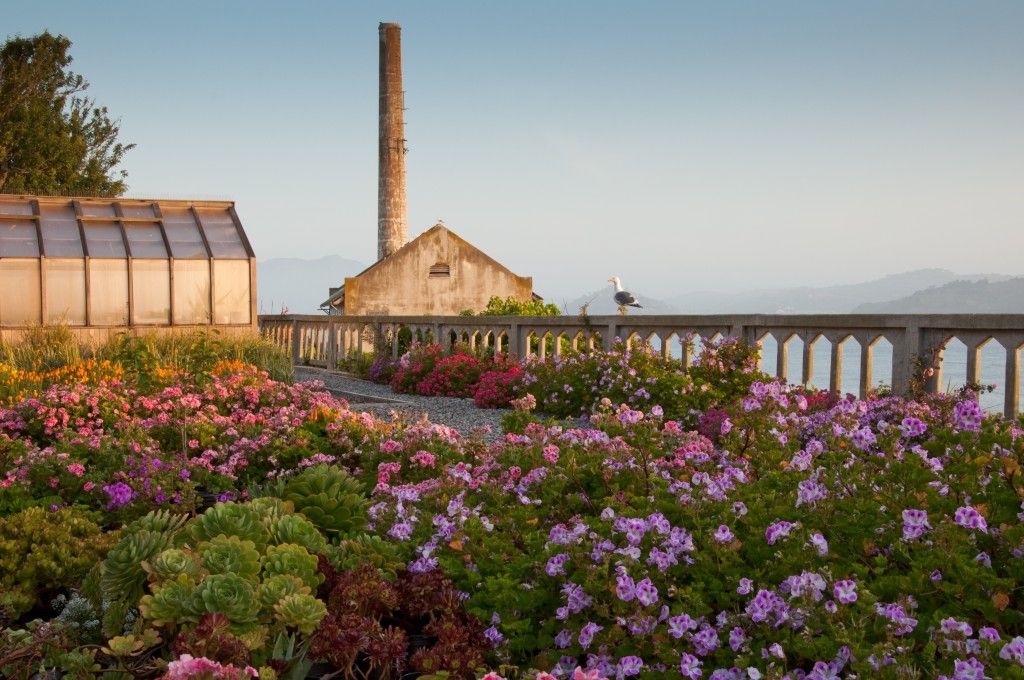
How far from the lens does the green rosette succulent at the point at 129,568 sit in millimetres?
3270

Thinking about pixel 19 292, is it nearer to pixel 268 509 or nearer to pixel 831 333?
pixel 831 333

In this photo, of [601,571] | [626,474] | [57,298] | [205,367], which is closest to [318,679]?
[601,571]

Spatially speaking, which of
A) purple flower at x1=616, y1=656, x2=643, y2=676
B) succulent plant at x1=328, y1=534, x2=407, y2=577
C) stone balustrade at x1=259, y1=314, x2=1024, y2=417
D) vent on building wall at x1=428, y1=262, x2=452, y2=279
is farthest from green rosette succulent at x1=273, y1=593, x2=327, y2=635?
vent on building wall at x1=428, y1=262, x2=452, y2=279

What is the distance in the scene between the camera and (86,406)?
8305 millimetres

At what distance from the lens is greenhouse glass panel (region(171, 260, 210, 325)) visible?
20969mm

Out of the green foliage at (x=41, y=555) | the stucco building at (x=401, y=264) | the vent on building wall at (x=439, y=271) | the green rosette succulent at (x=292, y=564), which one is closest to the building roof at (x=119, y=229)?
the stucco building at (x=401, y=264)

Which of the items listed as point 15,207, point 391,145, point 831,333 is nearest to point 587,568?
point 831,333

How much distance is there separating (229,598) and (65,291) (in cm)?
1916

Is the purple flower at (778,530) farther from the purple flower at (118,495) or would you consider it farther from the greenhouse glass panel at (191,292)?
the greenhouse glass panel at (191,292)

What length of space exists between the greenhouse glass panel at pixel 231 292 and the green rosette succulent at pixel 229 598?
19.4m

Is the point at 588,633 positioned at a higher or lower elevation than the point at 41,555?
higher

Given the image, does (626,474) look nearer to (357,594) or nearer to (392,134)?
(357,594)

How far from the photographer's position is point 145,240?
20953mm

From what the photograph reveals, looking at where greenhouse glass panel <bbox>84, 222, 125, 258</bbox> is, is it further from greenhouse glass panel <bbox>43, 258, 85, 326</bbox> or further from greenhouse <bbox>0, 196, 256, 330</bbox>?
greenhouse glass panel <bbox>43, 258, 85, 326</bbox>
